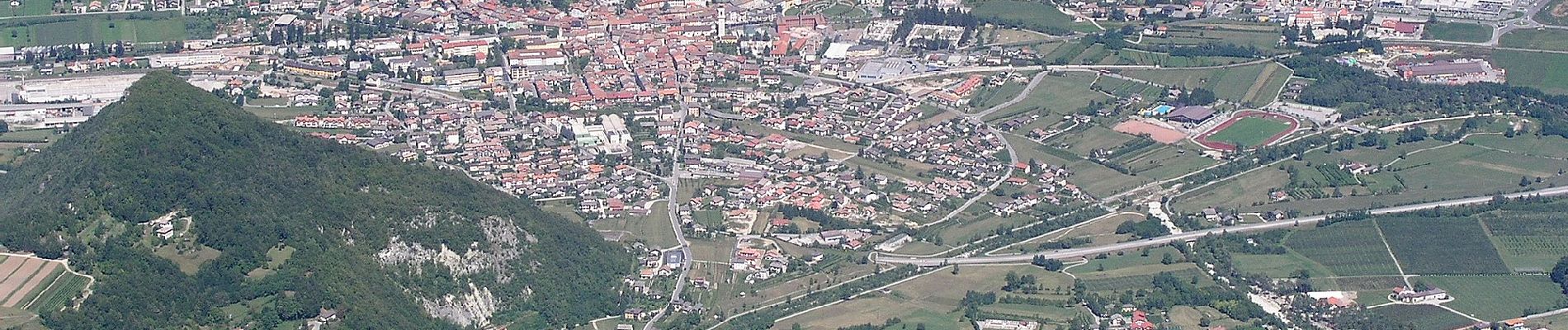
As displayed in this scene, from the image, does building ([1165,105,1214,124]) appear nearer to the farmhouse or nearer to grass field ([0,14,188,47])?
the farmhouse

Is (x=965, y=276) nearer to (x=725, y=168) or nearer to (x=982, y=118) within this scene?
(x=725, y=168)

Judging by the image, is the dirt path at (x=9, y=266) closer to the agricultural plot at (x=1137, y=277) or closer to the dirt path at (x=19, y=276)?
the dirt path at (x=19, y=276)

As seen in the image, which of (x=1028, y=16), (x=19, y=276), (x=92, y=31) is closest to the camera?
(x=19, y=276)

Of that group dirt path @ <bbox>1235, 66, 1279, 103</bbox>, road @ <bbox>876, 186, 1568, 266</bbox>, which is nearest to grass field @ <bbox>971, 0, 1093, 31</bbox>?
dirt path @ <bbox>1235, 66, 1279, 103</bbox>

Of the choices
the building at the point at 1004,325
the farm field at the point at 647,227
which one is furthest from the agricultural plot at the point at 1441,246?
the farm field at the point at 647,227

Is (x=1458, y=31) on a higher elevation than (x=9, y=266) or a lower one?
higher

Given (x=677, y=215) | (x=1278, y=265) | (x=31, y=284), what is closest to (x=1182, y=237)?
(x=1278, y=265)

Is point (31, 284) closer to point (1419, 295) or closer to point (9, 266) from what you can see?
→ point (9, 266)
